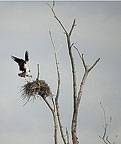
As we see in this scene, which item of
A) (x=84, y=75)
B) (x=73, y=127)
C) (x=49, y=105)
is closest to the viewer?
(x=73, y=127)

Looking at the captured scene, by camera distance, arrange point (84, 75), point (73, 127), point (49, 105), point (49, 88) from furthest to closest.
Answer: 1. point (49, 88)
2. point (49, 105)
3. point (84, 75)
4. point (73, 127)

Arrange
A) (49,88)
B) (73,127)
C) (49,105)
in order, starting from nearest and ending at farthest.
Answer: (73,127) < (49,105) < (49,88)

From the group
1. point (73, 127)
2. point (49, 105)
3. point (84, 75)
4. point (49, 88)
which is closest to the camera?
point (73, 127)

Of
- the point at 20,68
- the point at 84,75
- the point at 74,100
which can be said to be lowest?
the point at 74,100

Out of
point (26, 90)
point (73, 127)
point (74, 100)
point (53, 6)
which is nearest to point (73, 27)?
point (53, 6)

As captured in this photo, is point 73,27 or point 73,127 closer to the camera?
point 73,127

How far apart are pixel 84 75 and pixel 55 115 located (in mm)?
374

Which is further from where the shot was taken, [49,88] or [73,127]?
[49,88]

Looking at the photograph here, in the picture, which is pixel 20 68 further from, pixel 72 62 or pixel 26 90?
pixel 72 62

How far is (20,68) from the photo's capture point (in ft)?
10.7

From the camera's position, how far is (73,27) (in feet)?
8.25

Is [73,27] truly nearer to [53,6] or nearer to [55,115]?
[53,6]

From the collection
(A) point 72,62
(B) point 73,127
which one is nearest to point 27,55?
(A) point 72,62

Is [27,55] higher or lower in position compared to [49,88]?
higher
